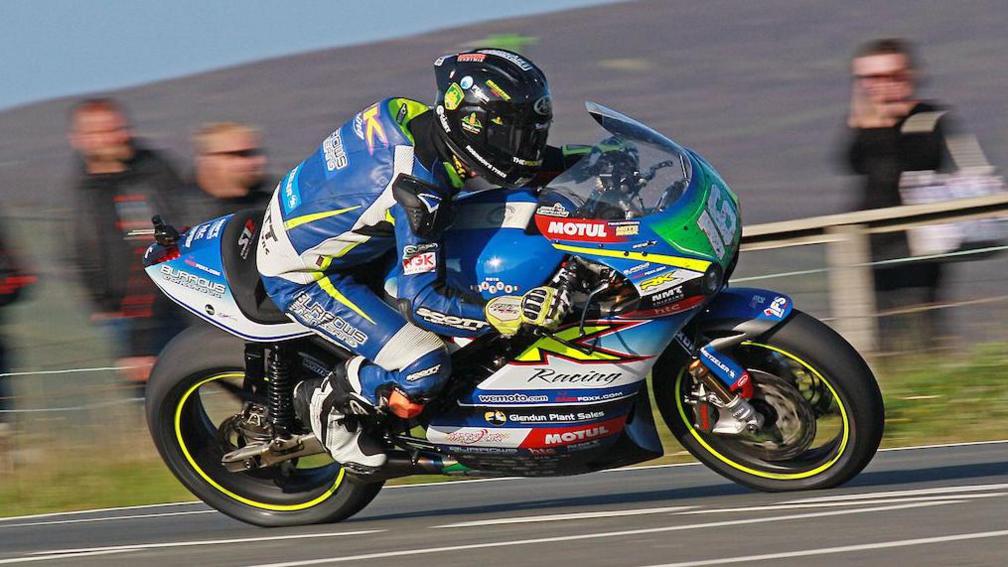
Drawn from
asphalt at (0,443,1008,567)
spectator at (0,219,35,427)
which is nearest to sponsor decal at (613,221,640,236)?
asphalt at (0,443,1008,567)

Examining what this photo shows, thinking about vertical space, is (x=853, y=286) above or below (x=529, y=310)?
below

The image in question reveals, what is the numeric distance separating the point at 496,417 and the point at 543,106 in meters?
1.15

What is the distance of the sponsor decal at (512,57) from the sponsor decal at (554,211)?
1.55 ft

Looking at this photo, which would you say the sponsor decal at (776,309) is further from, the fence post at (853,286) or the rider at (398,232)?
the fence post at (853,286)

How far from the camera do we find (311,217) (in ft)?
19.6

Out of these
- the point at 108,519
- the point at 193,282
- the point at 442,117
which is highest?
the point at 442,117

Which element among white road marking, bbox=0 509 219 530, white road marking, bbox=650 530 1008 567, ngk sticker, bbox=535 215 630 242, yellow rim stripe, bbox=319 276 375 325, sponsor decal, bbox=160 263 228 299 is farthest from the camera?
white road marking, bbox=0 509 219 530

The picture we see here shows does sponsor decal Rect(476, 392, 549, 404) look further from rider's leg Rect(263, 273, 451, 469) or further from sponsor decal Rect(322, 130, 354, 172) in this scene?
sponsor decal Rect(322, 130, 354, 172)

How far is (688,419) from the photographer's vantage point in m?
6.04

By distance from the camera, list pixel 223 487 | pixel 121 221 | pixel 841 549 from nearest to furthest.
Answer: pixel 841 549 < pixel 223 487 < pixel 121 221

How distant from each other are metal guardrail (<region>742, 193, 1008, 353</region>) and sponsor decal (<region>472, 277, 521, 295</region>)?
2.77 m

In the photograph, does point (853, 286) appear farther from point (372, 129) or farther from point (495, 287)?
point (372, 129)

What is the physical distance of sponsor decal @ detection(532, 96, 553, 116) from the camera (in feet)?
18.5

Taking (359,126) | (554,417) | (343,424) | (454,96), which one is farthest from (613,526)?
(359,126)
